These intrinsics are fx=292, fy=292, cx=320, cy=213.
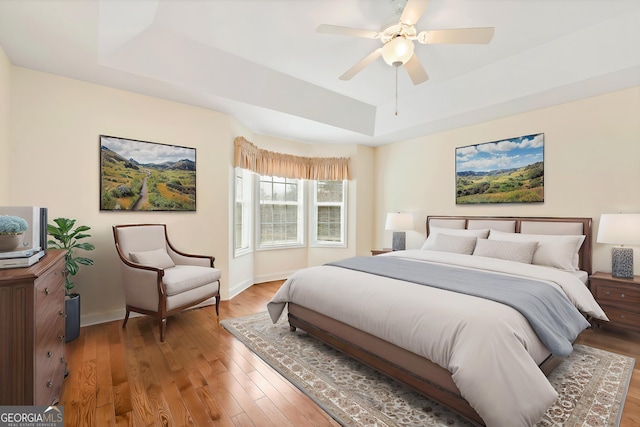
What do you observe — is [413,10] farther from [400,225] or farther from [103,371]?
[103,371]

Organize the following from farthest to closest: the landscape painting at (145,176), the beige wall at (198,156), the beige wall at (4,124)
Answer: the landscape painting at (145,176), the beige wall at (198,156), the beige wall at (4,124)

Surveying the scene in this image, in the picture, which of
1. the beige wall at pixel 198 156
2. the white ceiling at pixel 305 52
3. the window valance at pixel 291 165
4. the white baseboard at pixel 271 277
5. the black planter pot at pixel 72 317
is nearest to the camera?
the white ceiling at pixel 305 52

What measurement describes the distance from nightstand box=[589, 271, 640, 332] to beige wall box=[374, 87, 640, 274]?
41 cm

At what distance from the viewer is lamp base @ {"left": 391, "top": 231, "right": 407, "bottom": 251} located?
4.91m

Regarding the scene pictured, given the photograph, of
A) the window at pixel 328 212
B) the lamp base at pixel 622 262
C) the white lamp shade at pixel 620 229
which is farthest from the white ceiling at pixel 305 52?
the window at pixel 328 212

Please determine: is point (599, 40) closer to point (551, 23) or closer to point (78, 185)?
point (551, 23)

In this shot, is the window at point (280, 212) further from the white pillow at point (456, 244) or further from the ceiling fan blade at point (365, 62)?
the ceiling fan blade at point (365, 62)

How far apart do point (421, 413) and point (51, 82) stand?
14.1ft

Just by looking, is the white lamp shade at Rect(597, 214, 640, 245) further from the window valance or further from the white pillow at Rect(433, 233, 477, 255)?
the window valance

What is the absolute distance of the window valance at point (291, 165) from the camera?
4.50m

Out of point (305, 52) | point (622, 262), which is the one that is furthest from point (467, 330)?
point (305, 52)

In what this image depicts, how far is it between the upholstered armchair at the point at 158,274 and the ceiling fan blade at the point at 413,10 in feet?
9.71

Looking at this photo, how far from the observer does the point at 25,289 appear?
136 centimetres

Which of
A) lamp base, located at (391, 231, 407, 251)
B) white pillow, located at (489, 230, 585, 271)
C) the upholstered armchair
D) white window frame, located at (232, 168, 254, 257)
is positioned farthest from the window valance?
white pillow, located at (489, 230, 585, 271)
